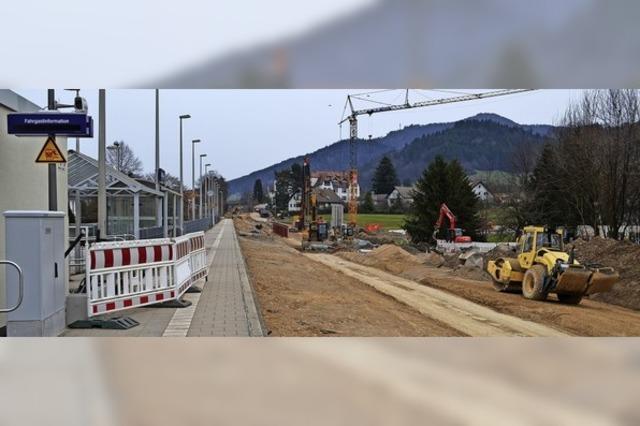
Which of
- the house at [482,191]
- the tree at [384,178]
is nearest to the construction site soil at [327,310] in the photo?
the tree at [384,178]

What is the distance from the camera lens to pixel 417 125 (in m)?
4.05

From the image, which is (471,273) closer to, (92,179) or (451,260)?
(451,260)

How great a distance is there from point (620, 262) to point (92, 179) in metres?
4.38

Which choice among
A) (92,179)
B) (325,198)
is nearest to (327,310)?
(325,198)

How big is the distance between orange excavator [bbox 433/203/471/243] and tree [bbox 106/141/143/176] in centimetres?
235

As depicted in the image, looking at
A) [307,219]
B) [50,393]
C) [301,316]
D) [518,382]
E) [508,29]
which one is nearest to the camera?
[508,29]

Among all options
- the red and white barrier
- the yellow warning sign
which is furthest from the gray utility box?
the red and white barrier

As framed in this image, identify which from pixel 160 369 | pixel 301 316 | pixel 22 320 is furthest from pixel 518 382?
pixel 22 320

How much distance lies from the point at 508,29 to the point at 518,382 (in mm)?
2158

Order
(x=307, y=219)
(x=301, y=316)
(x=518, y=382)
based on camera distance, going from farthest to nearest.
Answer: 1. (x=307, y=219)
2. (x=301, y=316)
3. (x=518, y=382)

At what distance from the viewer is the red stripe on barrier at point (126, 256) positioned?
5078mm

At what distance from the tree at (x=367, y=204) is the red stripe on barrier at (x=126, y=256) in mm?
2010

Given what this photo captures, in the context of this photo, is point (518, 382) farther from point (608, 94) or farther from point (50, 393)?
point (50, 393)

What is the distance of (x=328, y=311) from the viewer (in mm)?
4422
